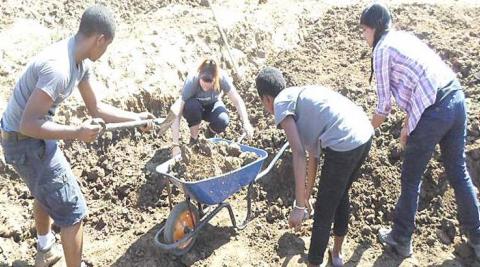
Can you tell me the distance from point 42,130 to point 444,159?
286cm

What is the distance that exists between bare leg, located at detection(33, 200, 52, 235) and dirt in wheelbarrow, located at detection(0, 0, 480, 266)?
0.43m

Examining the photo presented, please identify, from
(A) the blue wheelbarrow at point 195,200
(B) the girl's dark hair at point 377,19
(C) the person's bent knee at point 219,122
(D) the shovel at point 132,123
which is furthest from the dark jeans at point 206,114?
(B) the girl's dark hair at point 377,19

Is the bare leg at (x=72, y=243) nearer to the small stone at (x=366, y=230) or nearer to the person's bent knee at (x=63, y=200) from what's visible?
the person's bent knee at (x=63, y=200)

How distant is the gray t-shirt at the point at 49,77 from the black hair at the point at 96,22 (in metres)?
0.13

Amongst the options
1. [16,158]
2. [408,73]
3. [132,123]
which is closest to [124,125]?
[132,123]

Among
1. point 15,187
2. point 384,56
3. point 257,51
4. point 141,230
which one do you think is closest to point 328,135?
point 384,56

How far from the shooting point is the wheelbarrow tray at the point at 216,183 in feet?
12.4

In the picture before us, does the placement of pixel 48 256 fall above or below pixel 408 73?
below

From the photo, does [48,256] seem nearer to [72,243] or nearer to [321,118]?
[72,243]

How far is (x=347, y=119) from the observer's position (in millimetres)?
3479

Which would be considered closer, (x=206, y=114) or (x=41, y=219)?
(x=41, y=219)

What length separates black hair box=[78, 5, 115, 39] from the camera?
3.14 m

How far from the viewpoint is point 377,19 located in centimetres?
371

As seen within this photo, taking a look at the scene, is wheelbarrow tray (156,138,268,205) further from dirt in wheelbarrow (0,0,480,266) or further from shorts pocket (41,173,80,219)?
shorts pocket (41,173,80,219)
